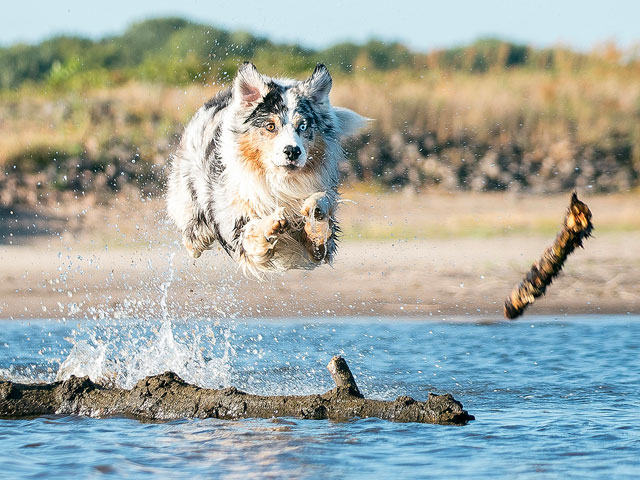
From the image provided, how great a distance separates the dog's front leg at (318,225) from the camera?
657 centimetres

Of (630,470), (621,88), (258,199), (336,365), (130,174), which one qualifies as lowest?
(630,470)

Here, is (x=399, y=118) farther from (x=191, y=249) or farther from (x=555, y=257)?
(x=555, y=257)

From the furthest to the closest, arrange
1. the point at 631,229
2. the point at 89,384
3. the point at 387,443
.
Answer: the point at 631,229 → the point at 89,384 → the point at 387,443

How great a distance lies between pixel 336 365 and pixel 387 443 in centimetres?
53

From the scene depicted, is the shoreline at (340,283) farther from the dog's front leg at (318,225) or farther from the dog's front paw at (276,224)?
the dog's front paw at (276,224)

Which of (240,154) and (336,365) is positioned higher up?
(240,154)

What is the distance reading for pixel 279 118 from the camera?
21.2 feet

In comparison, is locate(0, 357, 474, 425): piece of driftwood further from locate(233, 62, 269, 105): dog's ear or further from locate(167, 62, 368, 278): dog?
locate(233, 62, 269, 105): dog's ear

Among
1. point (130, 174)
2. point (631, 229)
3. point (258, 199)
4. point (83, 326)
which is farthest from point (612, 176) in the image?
point (258, 199)

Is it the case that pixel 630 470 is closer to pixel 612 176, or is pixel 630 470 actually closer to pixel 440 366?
pixel 440 366

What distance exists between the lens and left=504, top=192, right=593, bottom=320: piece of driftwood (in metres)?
5.32

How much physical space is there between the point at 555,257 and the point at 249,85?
2345mm

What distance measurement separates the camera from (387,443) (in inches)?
235

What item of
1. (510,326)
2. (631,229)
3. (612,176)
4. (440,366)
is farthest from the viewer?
(612,176)
